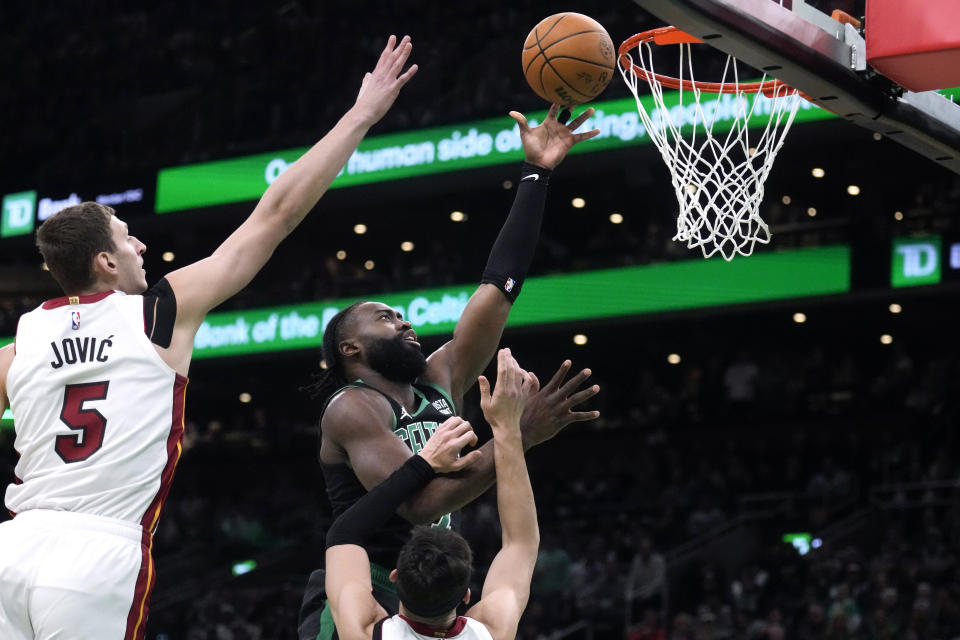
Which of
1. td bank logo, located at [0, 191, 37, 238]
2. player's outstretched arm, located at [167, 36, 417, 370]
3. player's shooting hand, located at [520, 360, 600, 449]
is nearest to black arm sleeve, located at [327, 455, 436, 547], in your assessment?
player's shooting hand, located at [520, 360, 600, 449]

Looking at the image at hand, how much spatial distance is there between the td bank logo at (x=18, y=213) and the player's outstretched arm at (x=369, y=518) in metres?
17.6

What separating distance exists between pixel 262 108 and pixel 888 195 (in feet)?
29.9

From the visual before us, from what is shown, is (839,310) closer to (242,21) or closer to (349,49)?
(349,49)

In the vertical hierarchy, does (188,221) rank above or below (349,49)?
below

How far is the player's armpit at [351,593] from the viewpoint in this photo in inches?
137

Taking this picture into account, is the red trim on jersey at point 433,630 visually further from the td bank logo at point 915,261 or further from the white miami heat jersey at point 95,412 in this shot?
the td bank logo at point 915,261

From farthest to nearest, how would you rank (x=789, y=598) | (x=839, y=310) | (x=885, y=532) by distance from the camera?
(x=839, y=310), (x=885, y=532), (x=789, y=598)

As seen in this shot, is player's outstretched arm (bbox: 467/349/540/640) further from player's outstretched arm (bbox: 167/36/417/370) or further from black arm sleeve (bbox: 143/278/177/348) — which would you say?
black arm sleeve (bbox: 143/278/177/348)

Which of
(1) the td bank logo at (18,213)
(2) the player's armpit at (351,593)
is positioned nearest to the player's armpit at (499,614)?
(2) the player's armpit at (351,593)

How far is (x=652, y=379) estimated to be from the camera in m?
21.0

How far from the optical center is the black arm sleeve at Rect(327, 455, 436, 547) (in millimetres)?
3615

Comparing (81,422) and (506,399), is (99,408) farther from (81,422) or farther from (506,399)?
(506,399)

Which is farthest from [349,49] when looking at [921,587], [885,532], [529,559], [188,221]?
[529,559]

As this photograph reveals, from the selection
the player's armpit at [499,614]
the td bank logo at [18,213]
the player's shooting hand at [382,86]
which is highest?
the td bank logo at [18,213]
